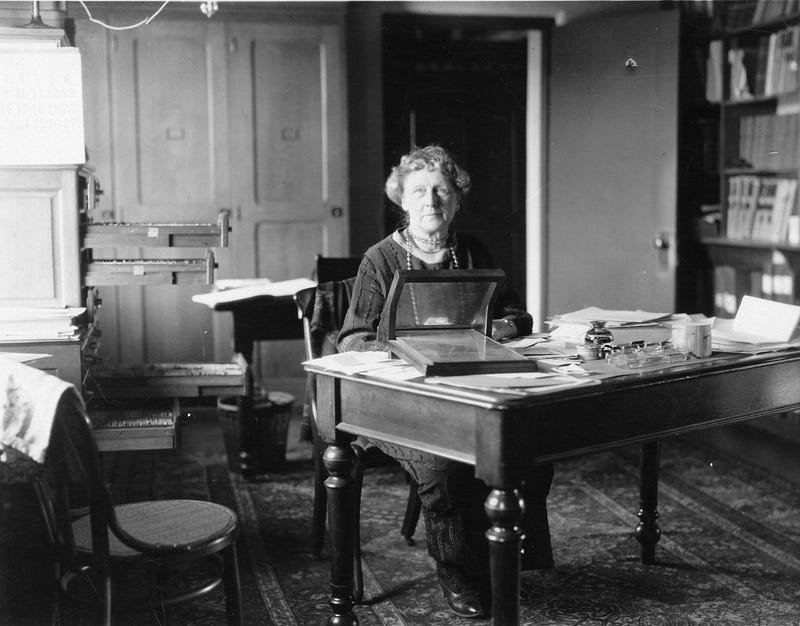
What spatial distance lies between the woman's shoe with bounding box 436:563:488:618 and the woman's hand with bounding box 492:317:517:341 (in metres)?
0.66

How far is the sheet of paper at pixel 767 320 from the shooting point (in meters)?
2.58

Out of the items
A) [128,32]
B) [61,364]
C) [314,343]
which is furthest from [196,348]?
[61,364]

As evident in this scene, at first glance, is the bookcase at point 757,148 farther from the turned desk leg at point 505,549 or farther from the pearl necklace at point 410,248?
the turned desk leg at point 505,549

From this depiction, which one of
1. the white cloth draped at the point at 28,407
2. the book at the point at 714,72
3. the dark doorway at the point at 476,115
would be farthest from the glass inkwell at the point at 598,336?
the dark doorway at the point at 476,115

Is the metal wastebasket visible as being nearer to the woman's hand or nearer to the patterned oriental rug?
the patterned oriental rug

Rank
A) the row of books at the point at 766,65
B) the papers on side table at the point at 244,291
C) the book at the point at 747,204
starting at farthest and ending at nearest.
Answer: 1. the book at the point at 747,204
2. the row of books at the point at 766,65
3. the papers on side table at the point at 244,291

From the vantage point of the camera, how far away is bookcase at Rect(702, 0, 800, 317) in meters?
4.69

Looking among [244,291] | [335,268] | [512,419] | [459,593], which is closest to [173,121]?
[244,291]

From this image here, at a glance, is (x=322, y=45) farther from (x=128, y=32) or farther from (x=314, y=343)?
(x=314, y=343)

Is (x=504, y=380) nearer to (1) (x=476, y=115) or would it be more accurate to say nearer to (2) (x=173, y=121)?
(2) (x=173, y=121)

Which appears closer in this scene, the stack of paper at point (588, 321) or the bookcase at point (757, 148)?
the stack of paper at point (588, 321)

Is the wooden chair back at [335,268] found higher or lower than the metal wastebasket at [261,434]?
higher

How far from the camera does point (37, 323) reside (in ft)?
8.71

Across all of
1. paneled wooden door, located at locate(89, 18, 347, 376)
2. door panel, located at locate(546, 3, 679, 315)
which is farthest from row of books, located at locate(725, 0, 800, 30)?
paneled wooden door, located at locate(89, 18, 347, 376)
